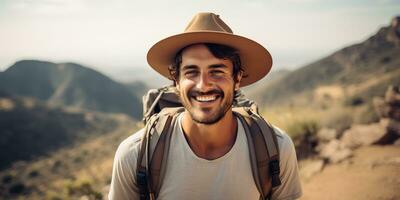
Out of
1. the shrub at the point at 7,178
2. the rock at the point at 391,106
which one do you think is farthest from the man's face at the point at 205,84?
the shrub at the point at 7,178

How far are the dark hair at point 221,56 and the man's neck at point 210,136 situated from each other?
364mm

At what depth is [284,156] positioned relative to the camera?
7.63 ft

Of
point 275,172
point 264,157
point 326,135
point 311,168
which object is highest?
point 264,157

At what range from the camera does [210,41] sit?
7.77 feet

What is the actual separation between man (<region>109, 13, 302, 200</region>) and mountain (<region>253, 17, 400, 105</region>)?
1095 inches

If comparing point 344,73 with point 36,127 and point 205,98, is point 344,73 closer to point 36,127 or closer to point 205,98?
point 36,127

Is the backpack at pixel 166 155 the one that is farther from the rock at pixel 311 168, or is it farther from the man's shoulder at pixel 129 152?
the rock at pixel 311 168

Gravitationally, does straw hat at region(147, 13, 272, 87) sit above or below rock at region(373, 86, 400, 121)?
above

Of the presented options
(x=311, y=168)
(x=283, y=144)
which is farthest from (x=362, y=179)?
(x=283, y=144)

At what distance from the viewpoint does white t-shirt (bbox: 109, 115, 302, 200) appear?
85.7 inches

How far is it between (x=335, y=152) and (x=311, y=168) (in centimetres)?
90

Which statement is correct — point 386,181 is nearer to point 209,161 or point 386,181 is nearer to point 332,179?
point 332,179

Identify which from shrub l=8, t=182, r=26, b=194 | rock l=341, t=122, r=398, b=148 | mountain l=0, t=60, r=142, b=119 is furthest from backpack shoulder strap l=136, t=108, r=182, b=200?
mountain l=0, t=60, r=142, b=119

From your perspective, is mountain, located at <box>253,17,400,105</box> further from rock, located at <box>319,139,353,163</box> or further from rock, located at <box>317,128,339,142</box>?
rock, located at <box>319,139,353,163</box>
